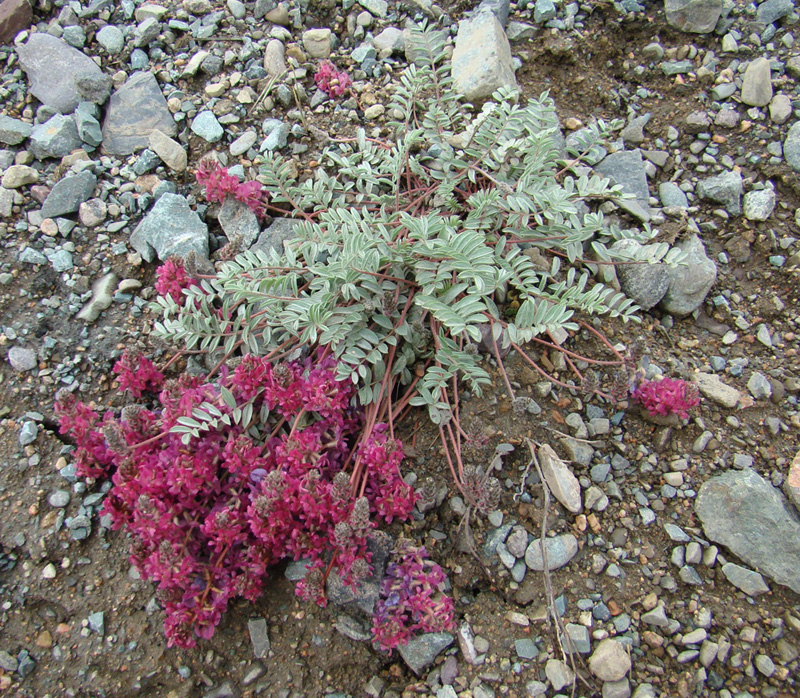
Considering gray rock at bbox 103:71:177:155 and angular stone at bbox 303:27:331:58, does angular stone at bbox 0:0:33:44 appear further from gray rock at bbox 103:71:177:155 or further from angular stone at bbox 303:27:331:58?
angular stone at bbox 303:27:331:58

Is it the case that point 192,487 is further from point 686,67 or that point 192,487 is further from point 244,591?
point 686,67

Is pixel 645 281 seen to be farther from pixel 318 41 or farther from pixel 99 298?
pixel 99 298

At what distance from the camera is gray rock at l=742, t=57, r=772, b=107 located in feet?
12.3

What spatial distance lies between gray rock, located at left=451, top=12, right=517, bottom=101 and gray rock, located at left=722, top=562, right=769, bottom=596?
302 cm

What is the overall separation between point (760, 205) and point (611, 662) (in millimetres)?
2751

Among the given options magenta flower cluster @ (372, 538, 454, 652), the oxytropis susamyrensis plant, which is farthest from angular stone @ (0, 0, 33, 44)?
magenta flower cluster @ (372, 538, 454, 652)

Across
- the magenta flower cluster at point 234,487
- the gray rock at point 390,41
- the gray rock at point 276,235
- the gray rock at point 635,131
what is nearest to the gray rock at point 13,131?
the gray rock at point 276,235

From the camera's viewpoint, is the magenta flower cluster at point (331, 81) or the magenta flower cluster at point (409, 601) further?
the magenta flower cluster at point (331, 81)

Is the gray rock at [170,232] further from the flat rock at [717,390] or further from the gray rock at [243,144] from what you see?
the flat rock at [717,390]

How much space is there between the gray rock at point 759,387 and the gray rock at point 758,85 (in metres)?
1.96

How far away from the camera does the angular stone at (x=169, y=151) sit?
3744 mm

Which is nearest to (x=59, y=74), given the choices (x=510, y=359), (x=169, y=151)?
(x=169, y=151)

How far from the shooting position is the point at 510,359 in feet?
10.1

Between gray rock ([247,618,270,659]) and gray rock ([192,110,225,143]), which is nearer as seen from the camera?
gray rock ([247,618,270,659])
